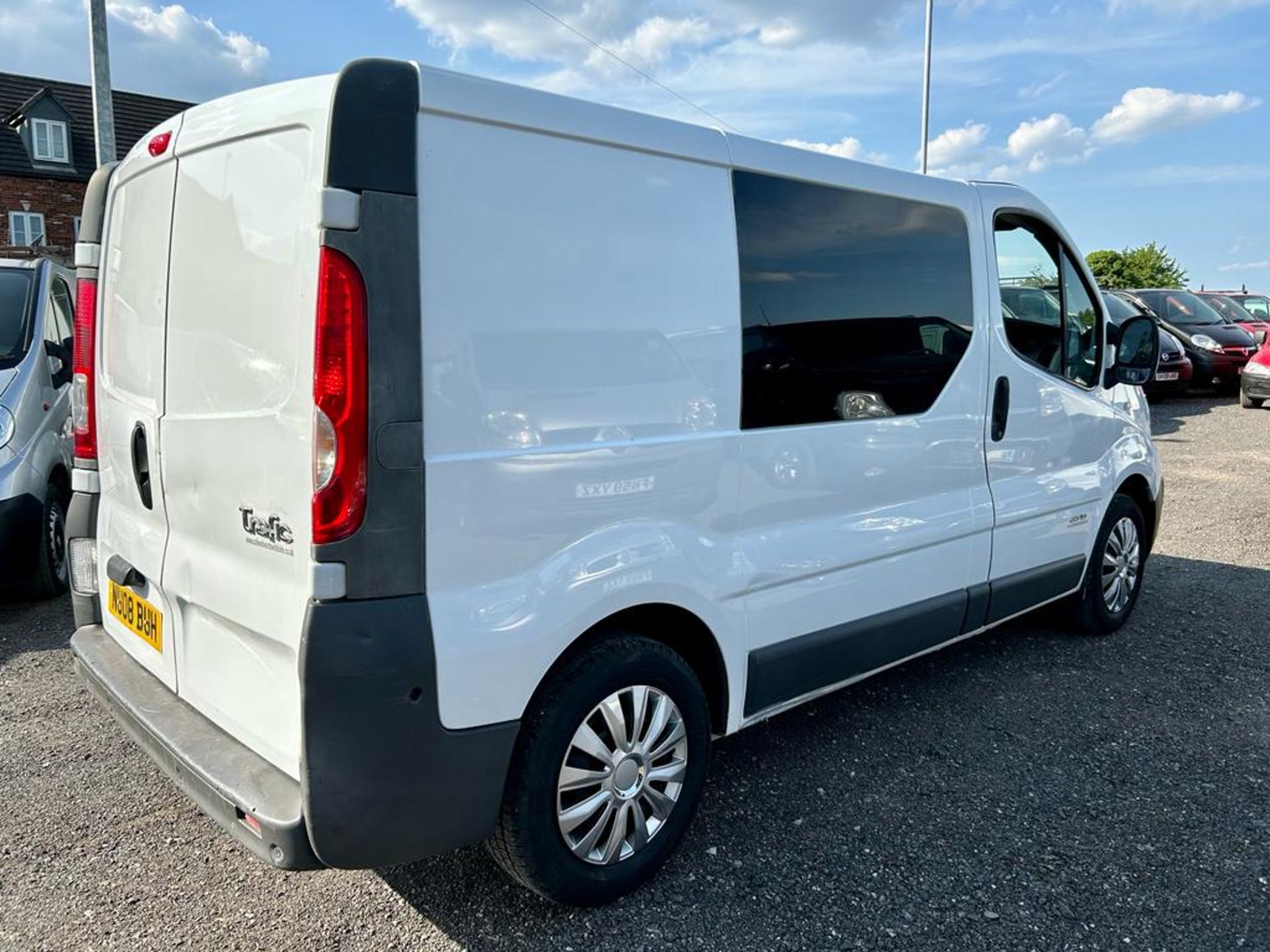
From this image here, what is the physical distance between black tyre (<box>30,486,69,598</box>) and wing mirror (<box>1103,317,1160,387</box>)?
5543 mm

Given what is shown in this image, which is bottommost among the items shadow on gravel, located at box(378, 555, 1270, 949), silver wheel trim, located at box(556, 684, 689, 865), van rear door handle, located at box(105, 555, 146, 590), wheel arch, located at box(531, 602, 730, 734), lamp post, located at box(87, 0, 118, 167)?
shadow on gravel, located at box(378, 555, 1270, 949)

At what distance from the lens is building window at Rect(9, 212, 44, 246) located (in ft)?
87.7

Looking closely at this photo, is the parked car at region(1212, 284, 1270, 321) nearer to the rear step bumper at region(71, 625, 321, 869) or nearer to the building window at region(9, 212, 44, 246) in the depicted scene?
the rear step bumper at region(71, 625, 321, 869)

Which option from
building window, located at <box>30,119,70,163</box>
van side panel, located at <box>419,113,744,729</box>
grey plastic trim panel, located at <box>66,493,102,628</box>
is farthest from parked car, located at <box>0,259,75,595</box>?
building window, located at <box>30,119,70,163</box>

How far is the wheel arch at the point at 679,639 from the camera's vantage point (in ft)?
8.32

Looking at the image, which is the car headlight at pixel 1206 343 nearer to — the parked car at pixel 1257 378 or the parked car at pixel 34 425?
the parked car at pixel 1257 378

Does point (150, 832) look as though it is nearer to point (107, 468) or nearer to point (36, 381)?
point (107, 468)

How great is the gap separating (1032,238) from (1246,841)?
2497 mm

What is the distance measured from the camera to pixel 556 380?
2.36 meters

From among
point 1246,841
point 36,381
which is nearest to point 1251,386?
point 1246,841

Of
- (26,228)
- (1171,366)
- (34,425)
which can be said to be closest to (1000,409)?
(34,425)

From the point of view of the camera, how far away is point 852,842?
2.96m

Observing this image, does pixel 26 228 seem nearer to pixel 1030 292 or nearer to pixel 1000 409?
pixel 1030 292

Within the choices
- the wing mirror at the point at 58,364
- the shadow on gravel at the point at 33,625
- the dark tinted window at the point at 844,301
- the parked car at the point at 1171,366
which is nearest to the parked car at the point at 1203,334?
the parked car at the point at 1171,366
